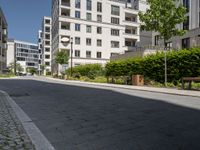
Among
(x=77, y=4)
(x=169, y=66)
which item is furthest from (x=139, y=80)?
(x=77, y=4)

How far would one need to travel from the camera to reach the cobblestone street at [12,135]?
5473mm

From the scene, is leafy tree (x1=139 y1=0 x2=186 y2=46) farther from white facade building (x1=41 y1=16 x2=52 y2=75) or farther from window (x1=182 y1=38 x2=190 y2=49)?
white facade building (x1=41 y1=16 x2=52 y2=75)

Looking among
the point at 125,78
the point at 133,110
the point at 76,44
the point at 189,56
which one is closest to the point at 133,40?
the point at 76,44

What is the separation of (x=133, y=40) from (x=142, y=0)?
11.4m

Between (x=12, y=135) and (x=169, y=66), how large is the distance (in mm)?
19840

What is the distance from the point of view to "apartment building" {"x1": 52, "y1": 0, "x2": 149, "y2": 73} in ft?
231

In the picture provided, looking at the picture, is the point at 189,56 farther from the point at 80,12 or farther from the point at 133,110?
the point at 80,12

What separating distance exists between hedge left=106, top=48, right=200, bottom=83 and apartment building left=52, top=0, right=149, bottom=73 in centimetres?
3842

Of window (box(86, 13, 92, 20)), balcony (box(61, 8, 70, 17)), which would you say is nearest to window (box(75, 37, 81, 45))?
balcony (box(61, 8, 70, 17))

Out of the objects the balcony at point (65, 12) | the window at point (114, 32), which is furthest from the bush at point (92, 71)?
the window at point (114, 32)

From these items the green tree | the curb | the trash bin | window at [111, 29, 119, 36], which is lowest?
the curb

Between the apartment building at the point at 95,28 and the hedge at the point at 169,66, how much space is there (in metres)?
38.4

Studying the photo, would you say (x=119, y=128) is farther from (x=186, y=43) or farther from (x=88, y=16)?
(x=88, y=16)

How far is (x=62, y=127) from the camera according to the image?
7430mm
